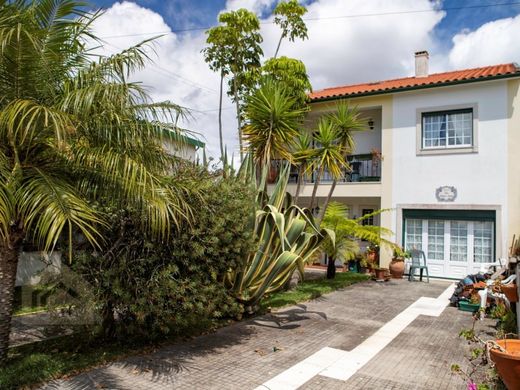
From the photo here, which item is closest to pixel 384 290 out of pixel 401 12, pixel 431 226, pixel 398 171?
pixel 431 226

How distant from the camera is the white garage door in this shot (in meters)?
15.8

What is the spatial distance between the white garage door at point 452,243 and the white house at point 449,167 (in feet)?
0.12

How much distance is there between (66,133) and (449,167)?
15065mm

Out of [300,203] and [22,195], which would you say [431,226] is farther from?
[22,195]


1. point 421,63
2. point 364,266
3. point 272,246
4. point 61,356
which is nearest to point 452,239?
point 364,266

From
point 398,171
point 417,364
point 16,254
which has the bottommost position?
point 417,364

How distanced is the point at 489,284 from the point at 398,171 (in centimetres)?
775

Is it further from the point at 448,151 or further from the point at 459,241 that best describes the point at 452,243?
the point at 448,151

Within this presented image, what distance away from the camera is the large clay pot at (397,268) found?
659 inches

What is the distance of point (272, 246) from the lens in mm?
9344

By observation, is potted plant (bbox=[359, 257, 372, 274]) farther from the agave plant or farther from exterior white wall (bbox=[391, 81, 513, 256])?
the agave plant

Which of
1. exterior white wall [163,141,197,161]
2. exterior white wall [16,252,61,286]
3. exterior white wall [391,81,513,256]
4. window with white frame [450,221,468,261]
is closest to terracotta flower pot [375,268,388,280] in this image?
exterior white wall [391,81,513,256]

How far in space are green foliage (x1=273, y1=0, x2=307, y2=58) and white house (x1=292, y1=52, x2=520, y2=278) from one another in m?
3.93

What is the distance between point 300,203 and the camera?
21.3m
